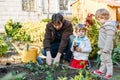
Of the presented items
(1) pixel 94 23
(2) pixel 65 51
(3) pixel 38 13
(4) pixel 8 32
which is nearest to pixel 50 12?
(3) pixel 38 13

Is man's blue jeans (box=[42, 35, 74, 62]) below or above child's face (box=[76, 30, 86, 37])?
below

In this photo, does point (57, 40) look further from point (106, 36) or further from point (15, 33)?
point (15, 33)

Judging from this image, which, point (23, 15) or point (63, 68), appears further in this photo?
point (23, 15)

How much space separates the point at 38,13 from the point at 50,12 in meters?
0.52

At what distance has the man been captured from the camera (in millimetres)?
4770

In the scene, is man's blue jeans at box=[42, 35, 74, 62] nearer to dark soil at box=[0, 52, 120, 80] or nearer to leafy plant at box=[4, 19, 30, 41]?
dark soil at box=[0, 52, 120, 80]

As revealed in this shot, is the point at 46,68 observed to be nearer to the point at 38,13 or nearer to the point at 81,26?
the point at 81,26

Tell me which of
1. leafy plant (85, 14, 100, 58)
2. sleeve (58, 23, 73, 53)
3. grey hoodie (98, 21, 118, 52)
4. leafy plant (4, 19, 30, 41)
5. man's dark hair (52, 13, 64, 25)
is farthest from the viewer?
leafy plant (4, 19, 30, 41)

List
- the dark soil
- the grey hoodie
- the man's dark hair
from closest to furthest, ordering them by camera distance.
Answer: the dark soil, the grey hoodie, the man's dark hair

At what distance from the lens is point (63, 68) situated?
4.47 meters

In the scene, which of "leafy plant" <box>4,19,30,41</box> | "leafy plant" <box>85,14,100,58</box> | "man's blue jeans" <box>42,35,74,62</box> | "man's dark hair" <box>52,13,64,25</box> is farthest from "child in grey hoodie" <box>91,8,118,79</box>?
"leafy plant" <box>4,19,30,41</box>

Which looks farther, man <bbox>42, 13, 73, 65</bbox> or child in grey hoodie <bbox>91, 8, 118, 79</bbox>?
man <bbox>42, 13, 73, 65</bbox>

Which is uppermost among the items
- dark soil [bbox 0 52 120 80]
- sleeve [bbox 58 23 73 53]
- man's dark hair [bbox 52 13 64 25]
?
man's dark hair [bbox 52 13 64 25]

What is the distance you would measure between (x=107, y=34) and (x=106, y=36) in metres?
0.06
